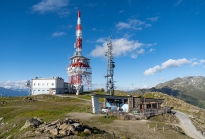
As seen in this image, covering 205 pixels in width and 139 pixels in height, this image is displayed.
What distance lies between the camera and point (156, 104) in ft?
182

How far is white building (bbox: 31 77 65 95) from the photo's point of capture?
8969cm

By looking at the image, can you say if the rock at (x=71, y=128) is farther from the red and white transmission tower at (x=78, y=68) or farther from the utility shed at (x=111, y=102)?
the red and white transmission tower at (x=78, y=68)

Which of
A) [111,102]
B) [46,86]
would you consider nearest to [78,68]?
[46,86]

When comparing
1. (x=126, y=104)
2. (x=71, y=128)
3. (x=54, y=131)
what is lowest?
(x=54, y=131)

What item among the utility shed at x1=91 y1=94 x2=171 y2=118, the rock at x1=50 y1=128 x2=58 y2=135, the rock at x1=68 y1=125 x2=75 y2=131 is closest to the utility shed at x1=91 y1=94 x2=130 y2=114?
the utility shed at x1=91 y1=94 x2=171 y2=118

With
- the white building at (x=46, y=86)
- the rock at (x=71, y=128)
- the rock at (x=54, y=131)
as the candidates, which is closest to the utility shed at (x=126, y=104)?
the rock at (x=71, y=128)

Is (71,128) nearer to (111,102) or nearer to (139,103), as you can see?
(111,102)

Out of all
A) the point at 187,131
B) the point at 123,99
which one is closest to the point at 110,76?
the point at 123,99

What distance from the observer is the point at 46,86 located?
91125 mm

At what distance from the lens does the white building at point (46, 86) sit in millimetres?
89688

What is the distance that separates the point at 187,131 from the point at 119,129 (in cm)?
1641

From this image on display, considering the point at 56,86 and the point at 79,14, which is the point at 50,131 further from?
the point at 79,14

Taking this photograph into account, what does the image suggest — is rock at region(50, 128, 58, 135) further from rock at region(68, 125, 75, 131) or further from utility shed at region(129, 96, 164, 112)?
utility shed at region(129, 96, 164, 112)

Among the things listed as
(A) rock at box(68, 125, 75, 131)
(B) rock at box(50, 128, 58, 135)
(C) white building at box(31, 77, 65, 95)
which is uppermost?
(C) white building at box(31, 77, 65, 95)
